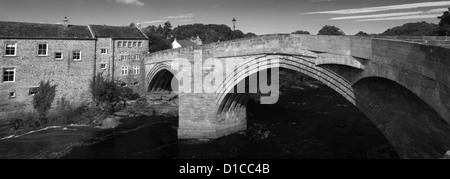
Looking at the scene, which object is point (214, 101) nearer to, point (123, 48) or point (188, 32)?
point (123, 48)

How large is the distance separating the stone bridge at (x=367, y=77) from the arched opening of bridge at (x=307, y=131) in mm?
1912

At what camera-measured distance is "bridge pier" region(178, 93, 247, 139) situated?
18828 millimetres

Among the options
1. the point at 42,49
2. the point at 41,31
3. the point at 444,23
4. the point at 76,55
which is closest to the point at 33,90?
the point at 42,49

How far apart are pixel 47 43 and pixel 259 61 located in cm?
1970

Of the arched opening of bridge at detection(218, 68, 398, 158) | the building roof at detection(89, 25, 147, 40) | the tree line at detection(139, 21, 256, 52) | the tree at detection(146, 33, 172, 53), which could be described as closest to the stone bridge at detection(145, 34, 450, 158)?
the arched opening of bridge at detection(218, 68, 398, 158)

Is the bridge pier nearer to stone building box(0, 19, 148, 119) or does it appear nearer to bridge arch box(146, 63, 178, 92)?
bridge arch box(146, 63, 178, 92)

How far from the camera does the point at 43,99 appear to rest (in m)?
24.5

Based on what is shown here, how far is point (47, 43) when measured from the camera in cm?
2484

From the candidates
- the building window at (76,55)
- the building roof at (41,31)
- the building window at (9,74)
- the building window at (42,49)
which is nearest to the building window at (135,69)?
the building roof at (41,31)

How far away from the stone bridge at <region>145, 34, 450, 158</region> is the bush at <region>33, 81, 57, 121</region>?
1365cm

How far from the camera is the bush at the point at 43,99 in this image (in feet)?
79.7

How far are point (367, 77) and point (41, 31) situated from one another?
26.3 metres

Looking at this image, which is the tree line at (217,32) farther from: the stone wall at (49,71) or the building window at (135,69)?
the stone wall at (49,71)
